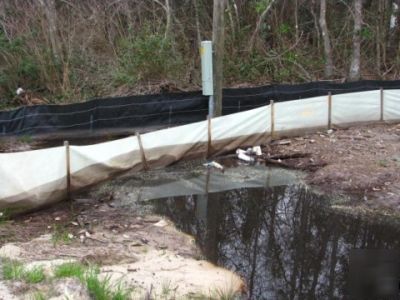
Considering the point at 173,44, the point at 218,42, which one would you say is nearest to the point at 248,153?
the point at 218,42

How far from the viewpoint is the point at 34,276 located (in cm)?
430

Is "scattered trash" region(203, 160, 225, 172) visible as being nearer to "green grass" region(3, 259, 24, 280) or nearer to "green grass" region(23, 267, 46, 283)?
"green grass" region(3, 259, 24, 280)

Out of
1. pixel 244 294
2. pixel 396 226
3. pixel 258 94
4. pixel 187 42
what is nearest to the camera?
pixel 244 294

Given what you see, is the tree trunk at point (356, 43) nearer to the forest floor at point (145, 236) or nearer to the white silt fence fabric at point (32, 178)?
the forest floor at point (145, 236)

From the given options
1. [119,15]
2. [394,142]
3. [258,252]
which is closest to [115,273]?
[258,252]

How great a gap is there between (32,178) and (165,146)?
9.07 ft

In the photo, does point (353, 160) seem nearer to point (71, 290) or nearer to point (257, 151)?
point (257, 151)

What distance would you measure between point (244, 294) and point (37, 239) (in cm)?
259

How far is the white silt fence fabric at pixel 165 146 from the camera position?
22.0ft

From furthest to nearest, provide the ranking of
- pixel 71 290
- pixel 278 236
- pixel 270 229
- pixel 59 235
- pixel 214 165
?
pixel 214 165
pixel 270 229
pixel 278 236
pixel 59 235
pixel 71 290

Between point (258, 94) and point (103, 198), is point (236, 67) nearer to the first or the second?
point (258, 94)

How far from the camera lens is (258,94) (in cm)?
1257

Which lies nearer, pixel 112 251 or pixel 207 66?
pixel 112 251

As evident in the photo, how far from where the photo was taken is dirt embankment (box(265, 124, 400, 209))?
25.3 ft
